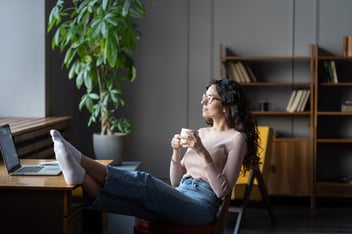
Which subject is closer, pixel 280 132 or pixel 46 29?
pixel 46 29

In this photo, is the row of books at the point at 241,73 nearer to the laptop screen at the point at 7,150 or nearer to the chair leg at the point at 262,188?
the chair leg at the point at 262,188

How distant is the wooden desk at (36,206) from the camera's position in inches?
104

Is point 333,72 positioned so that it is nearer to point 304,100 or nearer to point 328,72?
point 328,72

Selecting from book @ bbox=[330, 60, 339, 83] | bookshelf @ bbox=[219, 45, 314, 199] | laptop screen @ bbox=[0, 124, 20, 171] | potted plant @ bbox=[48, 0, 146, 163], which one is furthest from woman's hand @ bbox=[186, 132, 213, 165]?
book @ bbox=[330, 60, 339, 83]

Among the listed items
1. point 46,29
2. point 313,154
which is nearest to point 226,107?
point 46,29

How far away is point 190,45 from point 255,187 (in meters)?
1.90

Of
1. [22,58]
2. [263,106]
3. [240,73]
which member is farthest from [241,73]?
[22,58]

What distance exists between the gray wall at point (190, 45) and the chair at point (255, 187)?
1.22 meters

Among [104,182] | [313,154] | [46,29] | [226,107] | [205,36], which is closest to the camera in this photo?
[104,182]

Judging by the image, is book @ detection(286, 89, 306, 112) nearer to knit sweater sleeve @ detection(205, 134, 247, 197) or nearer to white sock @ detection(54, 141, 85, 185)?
knit sweater sleeve @ detection(205, 134, 247, 197)

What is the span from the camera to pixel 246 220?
17.3 ft

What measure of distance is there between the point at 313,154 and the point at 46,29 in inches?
112

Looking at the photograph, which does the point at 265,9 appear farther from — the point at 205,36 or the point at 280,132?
the point at 280,132

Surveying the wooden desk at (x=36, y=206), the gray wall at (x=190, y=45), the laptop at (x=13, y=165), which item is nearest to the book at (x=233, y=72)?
the gray wall at (x=190, y=45)
